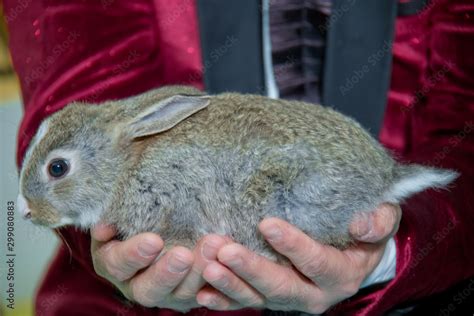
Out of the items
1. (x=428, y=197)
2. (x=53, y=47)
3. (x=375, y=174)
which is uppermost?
(x=53, y=47)

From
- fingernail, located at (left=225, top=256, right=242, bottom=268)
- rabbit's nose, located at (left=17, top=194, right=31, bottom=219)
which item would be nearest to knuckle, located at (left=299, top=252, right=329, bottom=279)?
fingernail, located at (left=225, top=256, right=242, bottom=268)

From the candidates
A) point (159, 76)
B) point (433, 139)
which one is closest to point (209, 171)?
point (159, 76)

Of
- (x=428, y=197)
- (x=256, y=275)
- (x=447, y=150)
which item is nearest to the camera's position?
(x=256, y=275)

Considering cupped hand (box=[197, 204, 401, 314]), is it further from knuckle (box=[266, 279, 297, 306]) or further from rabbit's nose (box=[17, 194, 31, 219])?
rabbit's nose (box=[17, 194, 31, 219])

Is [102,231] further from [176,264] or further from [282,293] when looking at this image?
[282,293]

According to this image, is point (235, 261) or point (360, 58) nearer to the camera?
point (235, 261)

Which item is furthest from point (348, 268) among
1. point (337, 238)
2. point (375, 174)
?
point (375, 174)

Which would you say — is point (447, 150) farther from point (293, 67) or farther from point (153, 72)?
point (153, 72)
